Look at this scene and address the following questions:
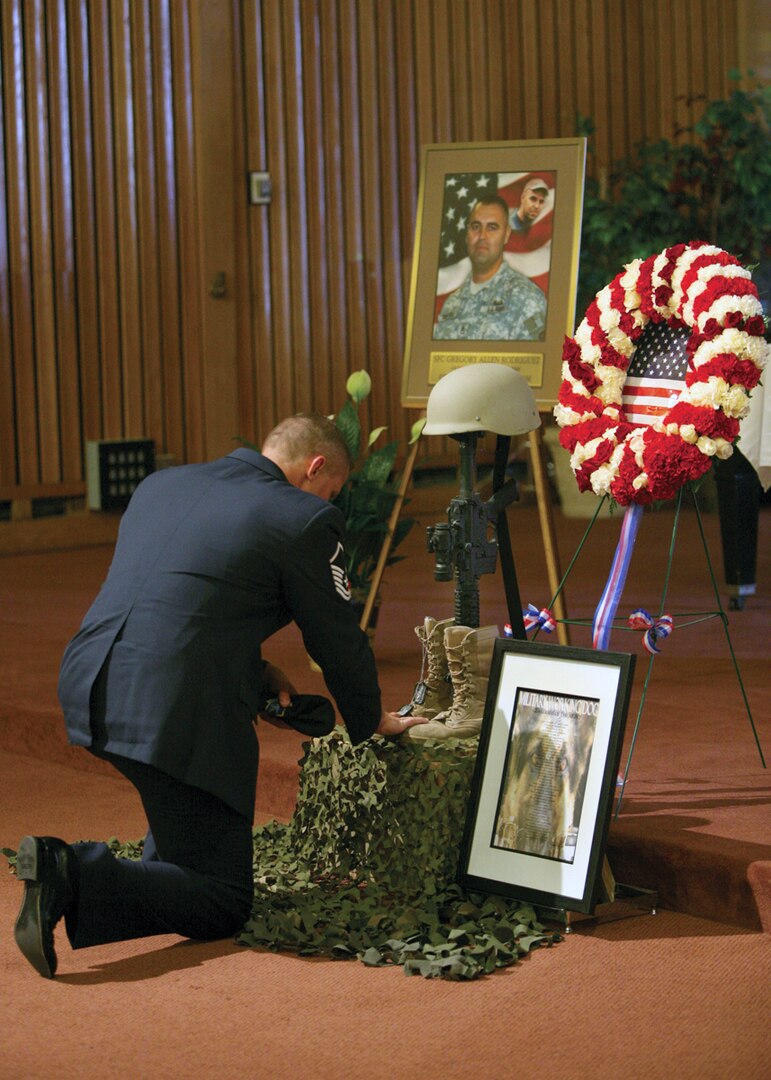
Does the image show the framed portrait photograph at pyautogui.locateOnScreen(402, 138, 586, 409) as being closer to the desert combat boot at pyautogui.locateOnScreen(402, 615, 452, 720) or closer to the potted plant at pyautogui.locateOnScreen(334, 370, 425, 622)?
the potted plant at pyautogui.locateOnScreen(334, 370, 425, 622)

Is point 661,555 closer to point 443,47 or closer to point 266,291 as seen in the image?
point 266,291

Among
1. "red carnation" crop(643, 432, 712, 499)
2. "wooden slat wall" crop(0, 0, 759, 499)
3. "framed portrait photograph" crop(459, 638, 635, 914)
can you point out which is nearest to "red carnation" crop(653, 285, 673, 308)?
"red carnation" crop(643, 432, 712, 499)

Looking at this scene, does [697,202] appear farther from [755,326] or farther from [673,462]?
[673,462]

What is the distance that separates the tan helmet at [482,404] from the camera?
320 centimetres

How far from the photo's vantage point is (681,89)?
10.4m

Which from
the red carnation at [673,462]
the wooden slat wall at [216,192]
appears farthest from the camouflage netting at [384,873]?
the wooden slat wall at [216,192]

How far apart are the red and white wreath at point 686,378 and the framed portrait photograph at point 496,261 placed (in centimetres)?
93

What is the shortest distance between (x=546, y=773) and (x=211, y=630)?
68cm

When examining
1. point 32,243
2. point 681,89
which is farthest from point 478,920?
point 681,89

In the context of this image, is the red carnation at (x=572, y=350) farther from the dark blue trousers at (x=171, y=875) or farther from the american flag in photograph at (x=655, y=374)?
the dark blue trousers at (x=171, y=875)

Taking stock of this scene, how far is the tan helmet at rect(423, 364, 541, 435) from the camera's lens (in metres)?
3.20

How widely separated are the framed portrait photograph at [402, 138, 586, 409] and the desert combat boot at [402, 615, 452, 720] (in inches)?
52.8

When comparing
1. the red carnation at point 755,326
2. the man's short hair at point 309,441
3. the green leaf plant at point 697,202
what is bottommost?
the man's short hair at point 309,441

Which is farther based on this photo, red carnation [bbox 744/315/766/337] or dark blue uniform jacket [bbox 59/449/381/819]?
red carnation [bbox 744/315/766/337]
